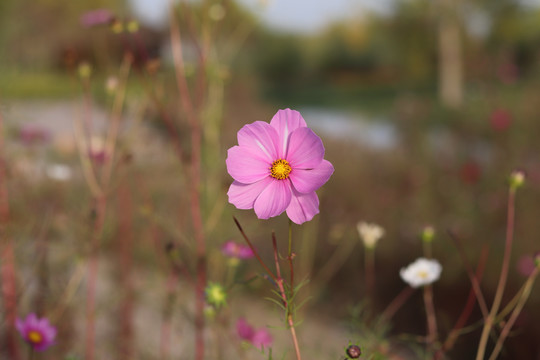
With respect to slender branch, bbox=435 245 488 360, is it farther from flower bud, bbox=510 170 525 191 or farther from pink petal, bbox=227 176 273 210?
pink petal, bbox=227 176 273 210

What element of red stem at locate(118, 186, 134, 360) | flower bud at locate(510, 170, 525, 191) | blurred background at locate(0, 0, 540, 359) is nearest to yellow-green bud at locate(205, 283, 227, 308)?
blurred background at locate(0, 0, 540, 359)

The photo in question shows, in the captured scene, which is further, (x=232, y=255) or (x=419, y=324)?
(x=419, y=324)

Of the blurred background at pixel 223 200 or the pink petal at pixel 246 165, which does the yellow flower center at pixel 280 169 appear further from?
the blurred background at pixel 223 200

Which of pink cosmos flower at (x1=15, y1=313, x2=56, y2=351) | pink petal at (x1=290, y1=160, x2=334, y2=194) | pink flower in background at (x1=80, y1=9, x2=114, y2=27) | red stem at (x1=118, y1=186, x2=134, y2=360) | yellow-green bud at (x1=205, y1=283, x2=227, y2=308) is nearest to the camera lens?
pink petal at (x1=290, y1=160, x2=334, y2=194)

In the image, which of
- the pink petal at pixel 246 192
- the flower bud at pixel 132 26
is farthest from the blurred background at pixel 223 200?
the pink petal at pixel 246 192

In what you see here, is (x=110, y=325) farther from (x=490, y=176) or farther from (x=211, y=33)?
(x=490, y=176)

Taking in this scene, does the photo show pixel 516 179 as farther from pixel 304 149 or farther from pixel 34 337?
pixel 34 337

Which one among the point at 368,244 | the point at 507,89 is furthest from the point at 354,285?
the point at 507,89
